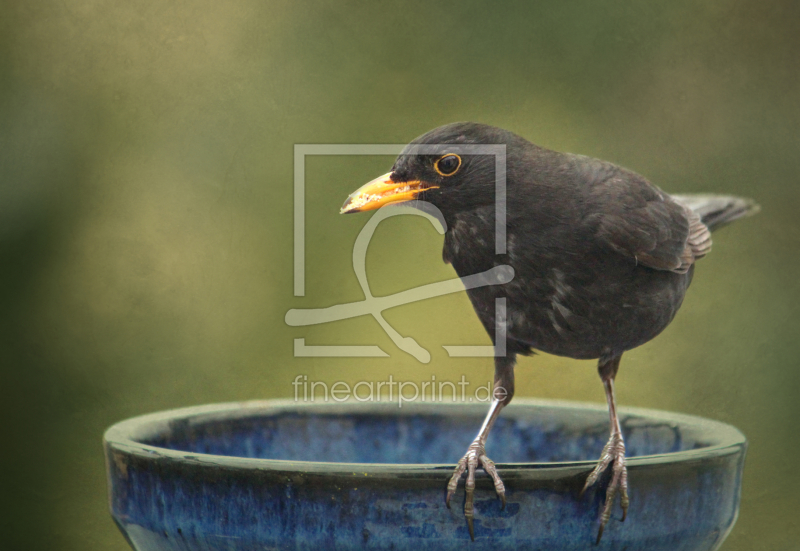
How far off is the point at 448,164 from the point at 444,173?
28 millimetres

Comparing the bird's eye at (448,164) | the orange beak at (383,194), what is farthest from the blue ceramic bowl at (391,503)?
the bird's eye at (448,164)

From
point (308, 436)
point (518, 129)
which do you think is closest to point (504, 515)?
point (308, 436)

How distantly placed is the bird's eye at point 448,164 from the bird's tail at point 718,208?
3.61 ft

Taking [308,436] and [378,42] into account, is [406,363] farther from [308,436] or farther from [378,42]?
[308,436]

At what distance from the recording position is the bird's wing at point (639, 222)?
2.26 m

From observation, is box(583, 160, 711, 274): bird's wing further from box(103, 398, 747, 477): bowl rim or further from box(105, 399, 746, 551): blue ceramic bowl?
box(105, 399, 746, 551): blue ceramic bowl

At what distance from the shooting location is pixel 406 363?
4.13m

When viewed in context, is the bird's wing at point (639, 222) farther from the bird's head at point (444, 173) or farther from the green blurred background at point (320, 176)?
the green blurred background at point (320, 176)

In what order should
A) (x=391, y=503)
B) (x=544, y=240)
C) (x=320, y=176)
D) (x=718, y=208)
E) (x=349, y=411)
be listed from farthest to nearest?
1. (x=320, y=176)
2. (x=718, y=208)
3. (x=349, y=411)
4. (x=544, y=240)
5. (x=391, y=503)

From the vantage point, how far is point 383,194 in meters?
2.24

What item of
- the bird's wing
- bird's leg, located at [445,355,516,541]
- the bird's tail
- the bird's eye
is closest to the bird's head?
the bird's eye

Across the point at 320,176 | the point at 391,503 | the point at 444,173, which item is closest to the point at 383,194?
the point at 444,173

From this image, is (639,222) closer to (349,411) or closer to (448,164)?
(448,164)

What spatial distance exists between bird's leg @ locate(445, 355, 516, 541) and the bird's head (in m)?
0.45
